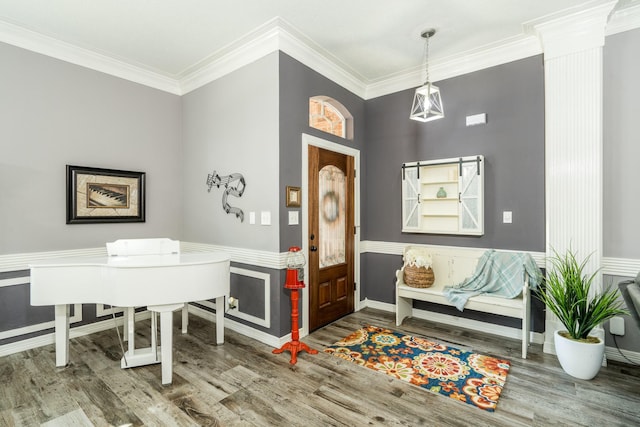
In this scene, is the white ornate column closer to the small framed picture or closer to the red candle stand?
the red candle stand

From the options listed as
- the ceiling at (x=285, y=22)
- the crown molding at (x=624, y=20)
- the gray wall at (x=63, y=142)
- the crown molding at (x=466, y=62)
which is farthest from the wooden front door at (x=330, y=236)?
the crown molding at (x=624, y=20)

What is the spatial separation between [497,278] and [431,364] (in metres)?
1.19

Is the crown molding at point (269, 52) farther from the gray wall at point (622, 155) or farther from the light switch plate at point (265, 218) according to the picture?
the gray wall at point (622, 155)

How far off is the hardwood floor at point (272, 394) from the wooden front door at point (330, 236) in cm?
83

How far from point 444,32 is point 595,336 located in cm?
303

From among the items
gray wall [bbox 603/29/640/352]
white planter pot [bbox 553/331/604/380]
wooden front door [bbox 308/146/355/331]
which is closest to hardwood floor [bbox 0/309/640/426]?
white planter pot [bbox 553/331/604/380]

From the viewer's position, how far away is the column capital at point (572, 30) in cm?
268

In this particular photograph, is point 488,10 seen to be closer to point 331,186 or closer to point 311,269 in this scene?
point 331,186

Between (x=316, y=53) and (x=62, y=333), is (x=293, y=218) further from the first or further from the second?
(x=62, y=333)

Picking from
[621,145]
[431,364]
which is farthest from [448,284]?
[621,145]

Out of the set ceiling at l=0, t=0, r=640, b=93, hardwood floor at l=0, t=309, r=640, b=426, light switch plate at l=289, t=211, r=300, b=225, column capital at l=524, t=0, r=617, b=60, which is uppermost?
ceiling at l=0, t=0, r=640, b=93

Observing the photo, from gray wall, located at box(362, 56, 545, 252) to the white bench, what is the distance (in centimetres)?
13

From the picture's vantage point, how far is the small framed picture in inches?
125

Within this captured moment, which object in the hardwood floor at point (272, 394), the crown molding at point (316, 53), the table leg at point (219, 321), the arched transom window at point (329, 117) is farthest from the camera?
the arched transom window at point (329, 117)
